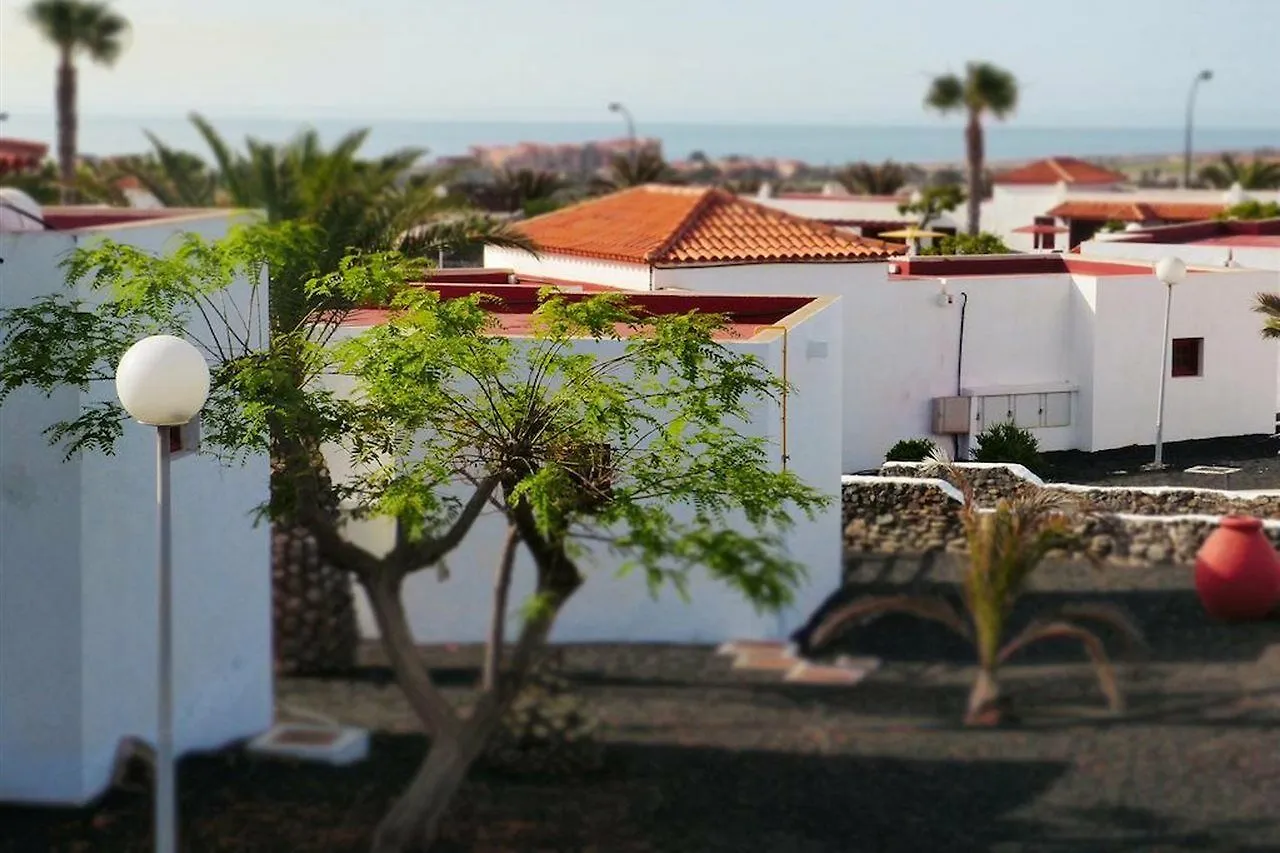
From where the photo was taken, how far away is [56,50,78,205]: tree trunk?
4862 cm

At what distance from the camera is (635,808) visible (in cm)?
935

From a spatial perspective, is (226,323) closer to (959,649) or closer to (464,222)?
(959,649)

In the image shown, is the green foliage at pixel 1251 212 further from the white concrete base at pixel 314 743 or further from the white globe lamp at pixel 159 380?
the white globe lamp at pixel 159 380

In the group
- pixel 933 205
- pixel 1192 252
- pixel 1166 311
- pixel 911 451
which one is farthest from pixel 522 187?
pixel 911 451

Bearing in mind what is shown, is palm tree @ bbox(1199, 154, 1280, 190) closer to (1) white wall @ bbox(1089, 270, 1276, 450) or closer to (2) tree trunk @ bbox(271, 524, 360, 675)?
(1) white wall @ bbox(1089, 270, 1276, 450)

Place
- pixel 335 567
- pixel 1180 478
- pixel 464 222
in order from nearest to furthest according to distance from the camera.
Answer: pixel 335 567 < pixel 464 222 < pixel 1180 478

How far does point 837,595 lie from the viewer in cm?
1017

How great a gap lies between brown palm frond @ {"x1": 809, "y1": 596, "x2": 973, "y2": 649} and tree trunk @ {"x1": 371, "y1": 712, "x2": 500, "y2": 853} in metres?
1.82

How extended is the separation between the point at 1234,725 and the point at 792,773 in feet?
7.63

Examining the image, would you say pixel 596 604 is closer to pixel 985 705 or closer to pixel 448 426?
pixel 448 426

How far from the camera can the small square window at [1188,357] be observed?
24.5 metres

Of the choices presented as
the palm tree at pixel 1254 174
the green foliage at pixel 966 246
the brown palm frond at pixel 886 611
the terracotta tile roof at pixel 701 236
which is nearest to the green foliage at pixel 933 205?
the palm tree at pixel 1254 174

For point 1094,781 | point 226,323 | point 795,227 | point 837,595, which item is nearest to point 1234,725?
point 1094,781

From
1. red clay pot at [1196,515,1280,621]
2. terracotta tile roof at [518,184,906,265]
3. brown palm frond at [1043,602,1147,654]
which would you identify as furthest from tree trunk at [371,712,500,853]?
terracotta tile roof at [518,184,906,265]
